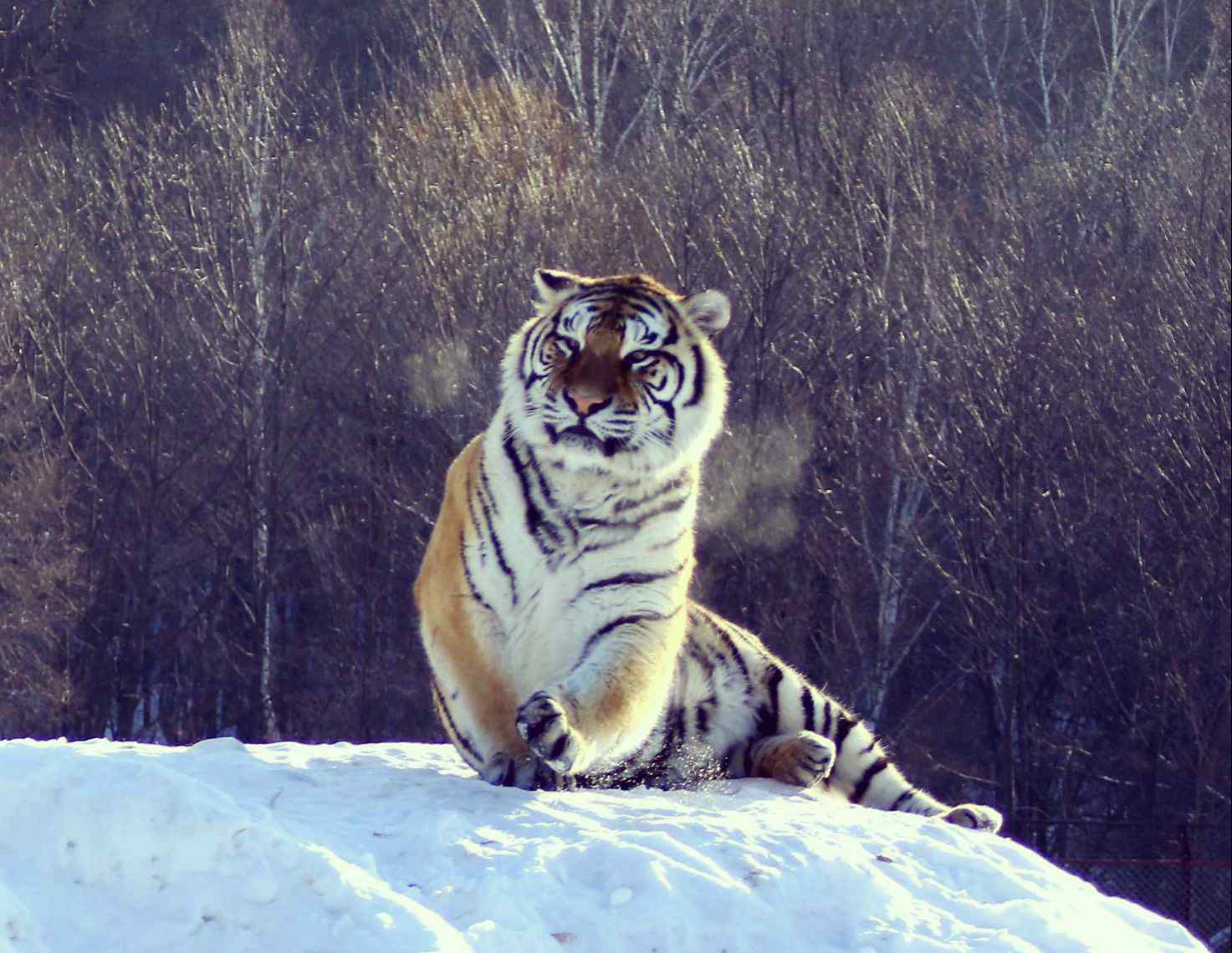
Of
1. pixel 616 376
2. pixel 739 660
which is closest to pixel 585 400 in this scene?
pixel 616 376

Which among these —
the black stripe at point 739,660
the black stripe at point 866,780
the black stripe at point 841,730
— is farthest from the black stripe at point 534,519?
the black stripe at point 866,780

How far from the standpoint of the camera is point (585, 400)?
4.75 meters

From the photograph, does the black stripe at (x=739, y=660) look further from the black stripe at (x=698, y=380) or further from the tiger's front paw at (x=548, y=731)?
the tiger's front paw at (x=548, y=731)

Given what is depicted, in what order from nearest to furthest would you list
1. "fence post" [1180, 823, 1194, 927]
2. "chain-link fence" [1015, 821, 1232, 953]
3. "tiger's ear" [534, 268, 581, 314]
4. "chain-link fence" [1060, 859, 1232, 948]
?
"tiger's ear" [534, 268, 581, 314]
"fence post" [1180, 823, 1194, 927]
"chain-link fence" [1015, 821, 1232, 953]
"chain-link fence" [1060, 859, 1232, 948]

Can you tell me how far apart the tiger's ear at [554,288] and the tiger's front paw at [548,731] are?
143cm

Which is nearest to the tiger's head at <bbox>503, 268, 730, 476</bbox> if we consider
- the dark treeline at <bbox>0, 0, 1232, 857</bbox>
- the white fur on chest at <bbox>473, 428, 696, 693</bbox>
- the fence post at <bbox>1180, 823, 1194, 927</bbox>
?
the white fur on chest at <bbox>473, 428, 696, 693</bbox>

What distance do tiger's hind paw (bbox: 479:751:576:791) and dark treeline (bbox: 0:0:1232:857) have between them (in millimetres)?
13634

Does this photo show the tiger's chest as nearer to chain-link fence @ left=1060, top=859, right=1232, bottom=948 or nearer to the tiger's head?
the tiger's head

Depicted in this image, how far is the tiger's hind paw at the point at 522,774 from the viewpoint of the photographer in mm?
4672

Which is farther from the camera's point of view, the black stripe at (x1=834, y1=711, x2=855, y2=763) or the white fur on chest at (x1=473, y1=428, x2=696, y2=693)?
Result: the black stripe at (x1=834, y1=711, x2=855, y2=763)

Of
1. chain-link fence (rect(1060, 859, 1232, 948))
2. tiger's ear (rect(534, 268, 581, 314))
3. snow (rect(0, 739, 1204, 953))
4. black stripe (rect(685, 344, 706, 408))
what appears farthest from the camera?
chain-link fence (rect(1060, 859, 1232, 948))

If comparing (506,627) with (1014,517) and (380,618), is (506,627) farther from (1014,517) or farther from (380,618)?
(380,618)

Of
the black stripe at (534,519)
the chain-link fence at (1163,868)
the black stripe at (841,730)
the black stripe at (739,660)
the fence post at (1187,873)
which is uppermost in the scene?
the black stripe at (534,519)

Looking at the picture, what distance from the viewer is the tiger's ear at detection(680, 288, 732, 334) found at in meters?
5.30
